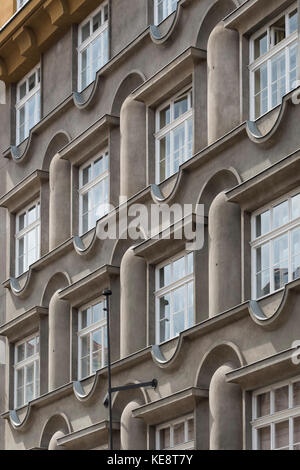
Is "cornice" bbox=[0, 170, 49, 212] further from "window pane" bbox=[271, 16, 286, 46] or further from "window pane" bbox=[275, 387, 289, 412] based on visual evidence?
"window pane" bbox=[275, 387, 289, 412]

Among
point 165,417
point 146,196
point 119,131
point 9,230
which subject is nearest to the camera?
point 165,417

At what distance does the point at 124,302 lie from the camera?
107 ft

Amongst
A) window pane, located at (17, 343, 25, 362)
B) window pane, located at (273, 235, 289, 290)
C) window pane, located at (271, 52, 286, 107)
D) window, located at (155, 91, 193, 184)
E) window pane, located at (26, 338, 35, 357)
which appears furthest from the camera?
window pane, located at (17, 343, 25, 362)

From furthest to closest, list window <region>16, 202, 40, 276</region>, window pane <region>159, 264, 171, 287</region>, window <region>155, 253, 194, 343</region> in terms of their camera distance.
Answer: window <region>16, 202, 40, 276</region>
window pane <region>159, 264, 171, 287</region>
window <region>155, 253, 194, 343</region>

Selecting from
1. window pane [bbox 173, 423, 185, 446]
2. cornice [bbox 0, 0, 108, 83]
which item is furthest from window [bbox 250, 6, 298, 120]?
cornice [bbox 0, 0, 108, 83]

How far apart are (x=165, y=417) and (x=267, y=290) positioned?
4.01m

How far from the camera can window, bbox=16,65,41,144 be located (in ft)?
131

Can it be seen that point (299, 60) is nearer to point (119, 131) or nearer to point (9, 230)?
point (119, 131)

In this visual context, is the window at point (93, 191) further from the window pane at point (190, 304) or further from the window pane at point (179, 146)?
the window pane at point (190, 304)

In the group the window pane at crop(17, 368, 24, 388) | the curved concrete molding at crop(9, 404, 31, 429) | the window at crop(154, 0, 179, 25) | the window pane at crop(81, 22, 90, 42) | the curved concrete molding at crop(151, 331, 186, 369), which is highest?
the window pane at crop(81, 22, 90, 42)

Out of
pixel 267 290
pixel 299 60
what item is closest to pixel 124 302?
pixel 267 290

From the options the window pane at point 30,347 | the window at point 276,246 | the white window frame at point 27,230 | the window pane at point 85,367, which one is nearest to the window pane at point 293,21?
the window at point 276,246

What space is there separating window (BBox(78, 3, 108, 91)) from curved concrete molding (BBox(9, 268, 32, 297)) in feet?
16.2

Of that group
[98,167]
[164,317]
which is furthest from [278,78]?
[98,167]
